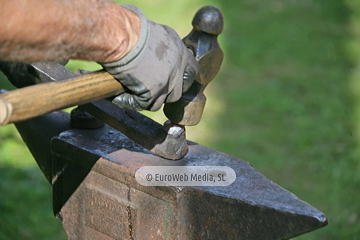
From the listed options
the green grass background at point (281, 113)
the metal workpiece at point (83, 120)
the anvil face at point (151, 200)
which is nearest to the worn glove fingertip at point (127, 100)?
the anvil face at point (151, 200)

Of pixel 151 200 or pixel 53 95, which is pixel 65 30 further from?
pixel 151 200

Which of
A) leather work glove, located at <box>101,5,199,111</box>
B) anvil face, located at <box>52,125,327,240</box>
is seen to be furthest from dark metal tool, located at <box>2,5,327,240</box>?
leather work glove, located at <box>101,5,199,111</box>

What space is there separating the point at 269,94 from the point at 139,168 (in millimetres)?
2756

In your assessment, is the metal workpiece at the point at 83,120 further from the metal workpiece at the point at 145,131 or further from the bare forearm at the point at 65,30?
the bare forearm at the point at 65,30

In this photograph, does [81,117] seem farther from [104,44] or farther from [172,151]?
[104,44]

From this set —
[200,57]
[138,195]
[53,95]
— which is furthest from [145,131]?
[53,95]

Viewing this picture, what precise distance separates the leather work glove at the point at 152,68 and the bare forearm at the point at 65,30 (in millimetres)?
30

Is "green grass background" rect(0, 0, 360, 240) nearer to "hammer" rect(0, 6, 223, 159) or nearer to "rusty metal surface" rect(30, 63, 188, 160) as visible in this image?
"rusty metal surface" rect(30, 63, 188, 160)

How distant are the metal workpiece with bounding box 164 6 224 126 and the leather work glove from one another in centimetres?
8

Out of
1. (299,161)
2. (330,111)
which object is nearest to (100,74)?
(299,161)

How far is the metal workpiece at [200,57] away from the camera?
4.91 ft

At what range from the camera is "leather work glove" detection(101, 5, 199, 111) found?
1.32 metres

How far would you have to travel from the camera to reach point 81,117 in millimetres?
1808

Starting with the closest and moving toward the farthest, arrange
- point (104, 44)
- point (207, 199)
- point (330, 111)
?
point (104, 44), point (207, 199), point (330, 111)
